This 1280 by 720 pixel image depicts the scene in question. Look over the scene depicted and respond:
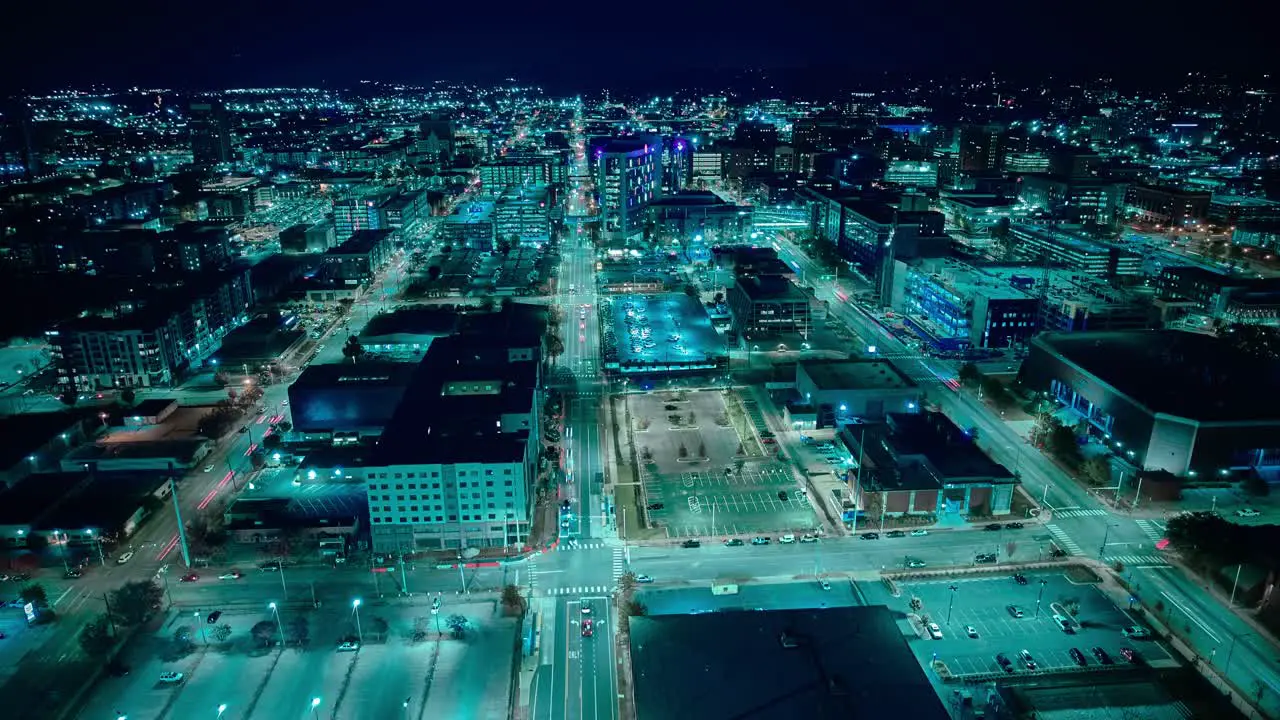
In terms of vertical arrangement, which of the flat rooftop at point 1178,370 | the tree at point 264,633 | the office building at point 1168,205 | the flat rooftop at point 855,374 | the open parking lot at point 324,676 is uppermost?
the office building at point 1168,205

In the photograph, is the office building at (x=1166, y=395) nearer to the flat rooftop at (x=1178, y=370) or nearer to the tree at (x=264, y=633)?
the flat rooftop at (x=1178, y=370)

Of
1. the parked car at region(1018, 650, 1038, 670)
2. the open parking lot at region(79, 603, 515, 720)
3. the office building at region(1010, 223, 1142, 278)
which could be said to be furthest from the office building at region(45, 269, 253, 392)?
the office building at region(1010, 223, 1142, 278)

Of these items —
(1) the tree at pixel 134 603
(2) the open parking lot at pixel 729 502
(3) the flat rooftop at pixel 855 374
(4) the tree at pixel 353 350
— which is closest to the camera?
(1) the tree at pixel 134 603

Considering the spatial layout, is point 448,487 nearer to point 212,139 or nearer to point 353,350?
point 353,350

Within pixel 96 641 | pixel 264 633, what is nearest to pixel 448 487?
pixel 264 633

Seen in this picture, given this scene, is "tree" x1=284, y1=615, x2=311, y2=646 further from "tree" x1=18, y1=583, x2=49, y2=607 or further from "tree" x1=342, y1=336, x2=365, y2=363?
"tree" x1=342, y1=336, x2=365, y2=363

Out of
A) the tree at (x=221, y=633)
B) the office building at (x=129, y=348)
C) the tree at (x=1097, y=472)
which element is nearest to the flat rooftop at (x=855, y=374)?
the tree at (x=1097, y=472)
